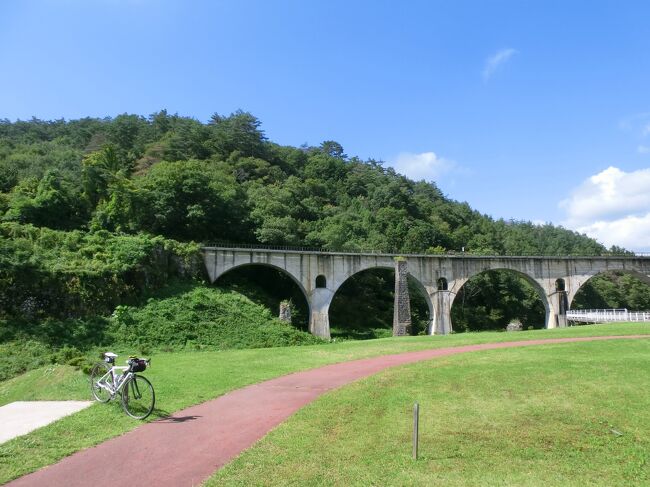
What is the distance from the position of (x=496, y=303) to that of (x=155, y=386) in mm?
55992

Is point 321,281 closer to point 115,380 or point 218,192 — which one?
point 218,192

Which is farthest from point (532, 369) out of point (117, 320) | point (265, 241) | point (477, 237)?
point (477, 237)

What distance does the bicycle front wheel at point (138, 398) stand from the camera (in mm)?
9414

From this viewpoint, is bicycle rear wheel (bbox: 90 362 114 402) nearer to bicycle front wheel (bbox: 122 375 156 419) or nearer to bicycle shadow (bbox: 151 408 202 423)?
bicycle front wheel (bbox: 122 375 156 419)

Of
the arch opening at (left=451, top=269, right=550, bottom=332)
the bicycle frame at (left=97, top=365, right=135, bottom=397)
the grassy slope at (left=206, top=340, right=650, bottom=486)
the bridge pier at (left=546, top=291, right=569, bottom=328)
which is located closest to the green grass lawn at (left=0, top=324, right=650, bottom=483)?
the bicycle frame at (left=97, top=365, right=135, bottom=397)

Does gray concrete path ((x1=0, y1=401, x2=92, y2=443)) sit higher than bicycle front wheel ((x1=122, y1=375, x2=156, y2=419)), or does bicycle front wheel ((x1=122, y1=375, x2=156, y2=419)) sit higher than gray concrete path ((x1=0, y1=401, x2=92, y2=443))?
bicycle front wheel ((x1=122, y1=375, x2=156, y2=419))

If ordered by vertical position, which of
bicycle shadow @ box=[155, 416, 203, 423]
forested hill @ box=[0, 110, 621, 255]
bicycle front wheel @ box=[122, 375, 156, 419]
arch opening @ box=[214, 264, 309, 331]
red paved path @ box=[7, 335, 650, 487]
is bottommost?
red paved path @ box=[7, 335, 650, 487]

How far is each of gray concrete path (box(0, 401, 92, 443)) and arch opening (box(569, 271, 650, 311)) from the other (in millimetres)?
72665

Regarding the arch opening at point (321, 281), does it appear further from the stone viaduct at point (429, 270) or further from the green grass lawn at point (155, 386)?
the green grass lawn at point (155, 386)

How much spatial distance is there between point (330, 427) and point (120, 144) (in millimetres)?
68518

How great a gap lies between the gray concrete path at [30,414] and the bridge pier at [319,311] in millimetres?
28113

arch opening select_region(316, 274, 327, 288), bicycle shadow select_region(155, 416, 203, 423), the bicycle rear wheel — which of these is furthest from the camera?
arch opening select_region(316, 274, 327, 288)

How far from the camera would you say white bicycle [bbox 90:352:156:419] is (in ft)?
31.3

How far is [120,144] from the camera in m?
68.0
